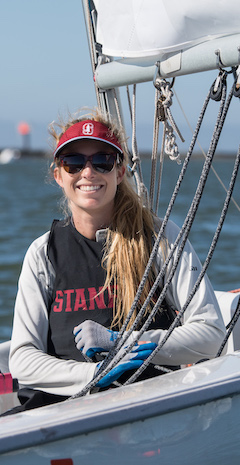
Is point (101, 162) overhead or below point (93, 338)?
overhead

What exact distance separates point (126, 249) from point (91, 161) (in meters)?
0.28

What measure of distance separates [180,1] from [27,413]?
4.26 feet

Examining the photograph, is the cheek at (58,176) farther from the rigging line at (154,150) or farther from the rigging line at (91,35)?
the rigging line at (91,35)

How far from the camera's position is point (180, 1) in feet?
6.68

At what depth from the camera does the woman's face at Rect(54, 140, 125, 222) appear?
6.52 feet

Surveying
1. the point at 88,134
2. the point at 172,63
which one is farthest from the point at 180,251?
the point at 172,63

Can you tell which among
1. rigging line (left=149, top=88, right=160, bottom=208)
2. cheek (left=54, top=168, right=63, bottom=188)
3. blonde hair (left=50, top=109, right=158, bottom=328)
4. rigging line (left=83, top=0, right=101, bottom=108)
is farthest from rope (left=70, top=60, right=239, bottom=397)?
rigging line (left=83, top=0, right=101, bottom=108)

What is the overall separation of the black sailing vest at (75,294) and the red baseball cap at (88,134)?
0.96 ft

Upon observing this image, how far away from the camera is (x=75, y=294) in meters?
1.97

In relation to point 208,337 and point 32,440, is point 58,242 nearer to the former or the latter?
point 208,337

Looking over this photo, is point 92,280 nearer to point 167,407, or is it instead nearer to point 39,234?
point 167,407

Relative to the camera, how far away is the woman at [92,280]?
191cm

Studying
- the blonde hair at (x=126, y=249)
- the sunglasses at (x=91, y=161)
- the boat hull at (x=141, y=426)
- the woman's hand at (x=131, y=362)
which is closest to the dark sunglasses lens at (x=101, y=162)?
the sunglasses at (x=91, y=161)

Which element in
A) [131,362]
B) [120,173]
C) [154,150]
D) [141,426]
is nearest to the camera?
[141,426]
